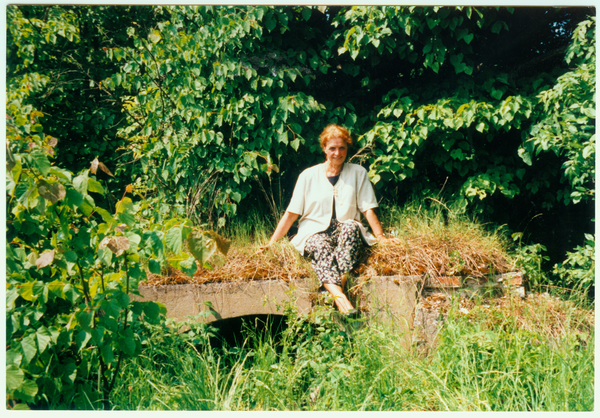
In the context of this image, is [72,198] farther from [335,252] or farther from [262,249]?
[335,252]

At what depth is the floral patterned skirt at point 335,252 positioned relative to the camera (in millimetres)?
3023

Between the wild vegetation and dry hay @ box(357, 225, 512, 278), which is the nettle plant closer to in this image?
the wild vegetation

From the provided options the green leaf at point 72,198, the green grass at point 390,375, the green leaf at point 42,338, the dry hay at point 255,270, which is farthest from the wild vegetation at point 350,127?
the green leaf at point 72,198

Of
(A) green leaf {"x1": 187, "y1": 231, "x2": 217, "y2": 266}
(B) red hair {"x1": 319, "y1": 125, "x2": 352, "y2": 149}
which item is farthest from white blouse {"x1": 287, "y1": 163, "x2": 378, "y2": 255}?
(A) green leaf {"x1": 187, "y1": 231, "x2": 217, "y2": 266}

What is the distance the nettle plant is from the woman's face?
1689 millimetres

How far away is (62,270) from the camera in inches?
73.5

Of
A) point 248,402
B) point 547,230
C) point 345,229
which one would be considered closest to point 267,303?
point 345,229

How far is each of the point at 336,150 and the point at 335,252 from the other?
82cm

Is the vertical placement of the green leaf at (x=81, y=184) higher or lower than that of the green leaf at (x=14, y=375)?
higher

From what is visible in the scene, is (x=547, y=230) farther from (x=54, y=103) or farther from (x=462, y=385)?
(x=54, y=103)

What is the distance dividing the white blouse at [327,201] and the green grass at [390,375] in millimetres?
902

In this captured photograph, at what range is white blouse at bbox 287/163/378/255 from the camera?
3266 millimetres

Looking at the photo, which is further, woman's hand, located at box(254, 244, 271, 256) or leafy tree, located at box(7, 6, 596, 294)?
leafy tree, located at box(7, 6, 596, 294)

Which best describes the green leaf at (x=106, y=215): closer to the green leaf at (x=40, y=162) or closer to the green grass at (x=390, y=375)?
the green leaf at (x=40, y=162)
